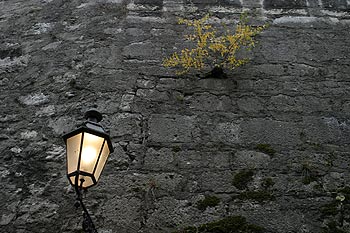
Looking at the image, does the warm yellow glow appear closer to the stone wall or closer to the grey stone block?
the stone wall

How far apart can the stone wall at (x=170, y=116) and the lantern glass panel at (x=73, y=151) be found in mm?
598

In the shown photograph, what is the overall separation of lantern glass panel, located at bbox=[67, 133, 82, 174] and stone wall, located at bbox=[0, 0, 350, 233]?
60 centimetres

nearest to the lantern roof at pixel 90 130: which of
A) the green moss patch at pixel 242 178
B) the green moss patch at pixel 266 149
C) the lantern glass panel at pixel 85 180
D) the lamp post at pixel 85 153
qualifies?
the lamp post at pixel 85 153

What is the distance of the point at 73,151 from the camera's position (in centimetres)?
239

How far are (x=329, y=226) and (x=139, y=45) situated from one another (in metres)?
2.15

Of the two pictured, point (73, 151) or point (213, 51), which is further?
point (213, 51)

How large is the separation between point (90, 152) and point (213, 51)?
184cm

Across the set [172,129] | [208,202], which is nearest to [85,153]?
[208,202]

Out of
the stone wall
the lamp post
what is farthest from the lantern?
the stone wall

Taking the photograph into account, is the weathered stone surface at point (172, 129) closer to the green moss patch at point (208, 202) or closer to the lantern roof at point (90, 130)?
the green moss patch at point (208, 202)

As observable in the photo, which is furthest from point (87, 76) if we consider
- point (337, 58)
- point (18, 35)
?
point (337, 58)

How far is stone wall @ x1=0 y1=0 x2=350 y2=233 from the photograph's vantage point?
292 centimetres

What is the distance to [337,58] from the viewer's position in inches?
156

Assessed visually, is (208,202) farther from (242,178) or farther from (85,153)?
(85,153)
